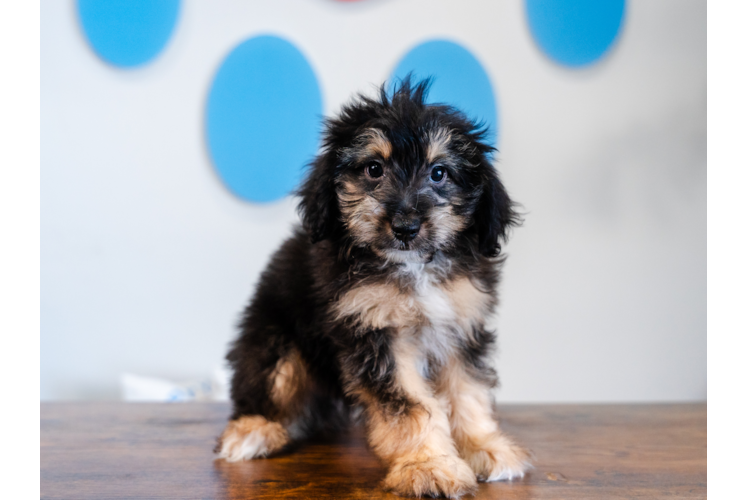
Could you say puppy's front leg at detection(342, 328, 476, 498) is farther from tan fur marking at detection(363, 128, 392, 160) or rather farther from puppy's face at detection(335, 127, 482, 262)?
tan fur marking at detection(363, 128, 392, 160)

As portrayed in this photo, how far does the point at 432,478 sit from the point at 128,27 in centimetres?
399

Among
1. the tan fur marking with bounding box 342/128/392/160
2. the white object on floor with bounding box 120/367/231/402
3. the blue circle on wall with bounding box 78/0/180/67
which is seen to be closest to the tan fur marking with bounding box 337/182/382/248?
the tan fur marking with bounding box 342/128/392/160

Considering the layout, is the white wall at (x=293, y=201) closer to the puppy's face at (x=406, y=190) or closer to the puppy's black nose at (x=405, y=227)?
the puppy's face at (x=406, y=190)

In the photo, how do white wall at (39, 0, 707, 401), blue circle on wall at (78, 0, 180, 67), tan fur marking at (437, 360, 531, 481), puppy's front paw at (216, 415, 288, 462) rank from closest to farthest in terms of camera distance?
1. tan fur marking at (437, 360, 531, 481)
2. puppy's front paw at (216, 415, 288, 462)
3. blue circle on wall at (78, 0, 180, 67)
4. white wall at (39, 0, 707, 401)

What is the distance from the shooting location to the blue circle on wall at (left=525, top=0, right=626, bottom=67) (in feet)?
15.1

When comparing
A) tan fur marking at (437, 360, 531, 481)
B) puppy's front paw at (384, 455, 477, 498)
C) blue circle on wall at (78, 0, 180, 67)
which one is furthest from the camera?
blue circle on wall at (78, 0, 180, 67)

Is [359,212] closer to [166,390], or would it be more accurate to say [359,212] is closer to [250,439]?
→ [250,439]

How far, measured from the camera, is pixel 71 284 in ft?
14.9

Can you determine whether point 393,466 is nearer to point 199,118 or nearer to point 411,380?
point 411,380

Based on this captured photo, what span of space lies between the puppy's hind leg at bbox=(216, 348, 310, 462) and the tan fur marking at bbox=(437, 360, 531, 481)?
0.69 meters

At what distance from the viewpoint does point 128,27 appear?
4449mm

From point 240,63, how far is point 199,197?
3.50ft

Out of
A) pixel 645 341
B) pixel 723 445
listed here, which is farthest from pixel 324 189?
pixel 645 341

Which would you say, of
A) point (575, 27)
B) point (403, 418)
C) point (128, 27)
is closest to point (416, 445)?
point (403, 418)
